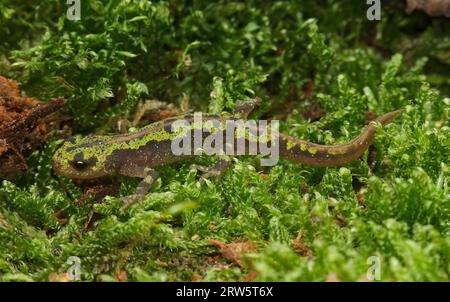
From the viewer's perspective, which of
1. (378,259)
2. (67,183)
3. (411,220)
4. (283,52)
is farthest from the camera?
(283,52)

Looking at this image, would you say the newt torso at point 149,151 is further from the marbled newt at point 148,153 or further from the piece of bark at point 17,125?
the piece of bark at point 17,125

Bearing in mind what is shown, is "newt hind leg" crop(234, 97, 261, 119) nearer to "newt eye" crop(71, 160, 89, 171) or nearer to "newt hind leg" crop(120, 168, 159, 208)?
"newt hind leg" crop(120, 168, 159, 208)

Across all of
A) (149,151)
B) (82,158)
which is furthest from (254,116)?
(82,158)

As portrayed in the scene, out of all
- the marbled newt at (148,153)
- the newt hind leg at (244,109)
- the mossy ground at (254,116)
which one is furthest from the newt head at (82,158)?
the newt hind leg at (244,109)

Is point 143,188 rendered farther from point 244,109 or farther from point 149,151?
point 244,109

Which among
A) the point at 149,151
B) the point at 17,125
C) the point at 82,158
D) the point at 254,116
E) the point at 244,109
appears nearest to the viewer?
the point at 17,125

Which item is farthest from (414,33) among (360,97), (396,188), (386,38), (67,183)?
(67,183)

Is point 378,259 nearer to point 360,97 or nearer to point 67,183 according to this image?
point 360,97

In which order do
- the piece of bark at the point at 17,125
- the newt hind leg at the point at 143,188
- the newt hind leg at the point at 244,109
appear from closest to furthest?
the newt hind leg at the point at 143,188
the piece of bark at the point at 17,125
the newt hind leg at the point at 244,109
